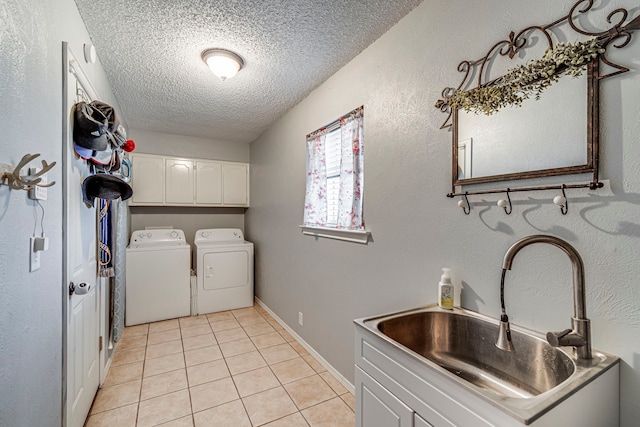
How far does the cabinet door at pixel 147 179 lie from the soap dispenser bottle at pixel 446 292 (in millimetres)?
3743

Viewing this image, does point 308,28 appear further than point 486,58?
Yes

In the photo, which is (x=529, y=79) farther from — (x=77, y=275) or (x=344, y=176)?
(x=77, y=275)

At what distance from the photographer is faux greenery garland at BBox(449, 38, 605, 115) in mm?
943

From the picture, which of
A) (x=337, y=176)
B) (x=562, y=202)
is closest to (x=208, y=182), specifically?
(x=337, y=176)

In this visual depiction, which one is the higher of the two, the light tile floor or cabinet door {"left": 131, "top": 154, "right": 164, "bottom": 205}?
cabinet door {"left": 131, "top": 154, "right": 164, "bottom": 205}

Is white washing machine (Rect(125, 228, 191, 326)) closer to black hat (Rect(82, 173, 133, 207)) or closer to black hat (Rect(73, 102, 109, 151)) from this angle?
black hat (Rect(82, 173, 133, 207))

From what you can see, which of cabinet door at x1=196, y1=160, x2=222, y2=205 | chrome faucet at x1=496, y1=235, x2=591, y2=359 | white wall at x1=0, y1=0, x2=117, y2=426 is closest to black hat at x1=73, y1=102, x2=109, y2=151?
white wall at x1=0, y1=0, x2=117, y2=426

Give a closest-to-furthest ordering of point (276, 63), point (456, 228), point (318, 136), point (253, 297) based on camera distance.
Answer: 1. point (456, 228)
2. point (276, 63)
3. point (318, 136)
4. point (253, 297)

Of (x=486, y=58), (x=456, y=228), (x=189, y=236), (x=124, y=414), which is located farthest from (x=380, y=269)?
(x=189, y=236)

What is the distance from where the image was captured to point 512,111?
1145 mm

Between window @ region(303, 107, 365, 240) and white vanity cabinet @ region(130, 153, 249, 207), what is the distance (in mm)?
2074

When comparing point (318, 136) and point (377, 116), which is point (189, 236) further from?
point (377, 116)

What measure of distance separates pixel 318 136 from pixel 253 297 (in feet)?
8.79

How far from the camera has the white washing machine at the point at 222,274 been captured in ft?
12.2
